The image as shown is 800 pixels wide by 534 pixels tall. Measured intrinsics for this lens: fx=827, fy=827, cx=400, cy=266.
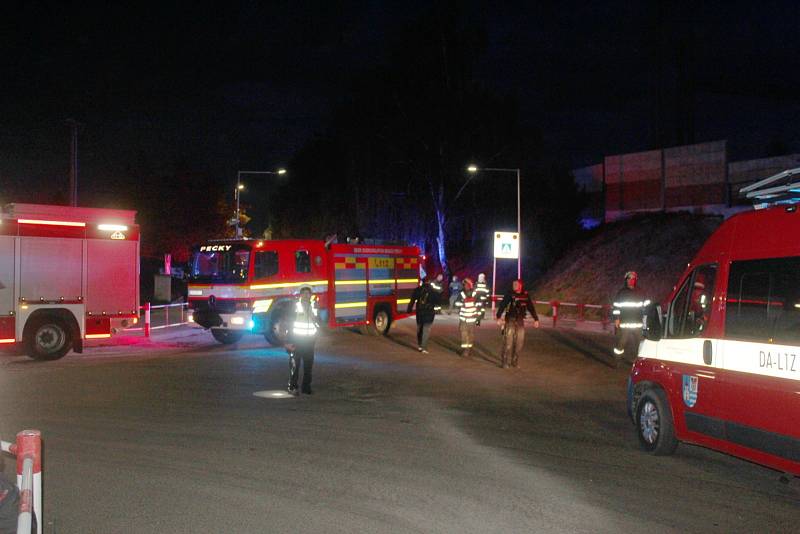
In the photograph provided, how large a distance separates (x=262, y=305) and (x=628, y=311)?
914cm

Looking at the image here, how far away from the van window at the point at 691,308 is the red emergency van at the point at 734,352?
1 centimetres

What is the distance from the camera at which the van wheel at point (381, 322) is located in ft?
80.8

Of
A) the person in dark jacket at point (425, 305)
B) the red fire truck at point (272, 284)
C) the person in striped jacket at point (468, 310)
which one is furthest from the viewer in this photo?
the red fire truck at point (272, 284)

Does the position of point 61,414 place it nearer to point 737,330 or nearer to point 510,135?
point 737,330

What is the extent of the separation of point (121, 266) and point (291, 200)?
45825 mm

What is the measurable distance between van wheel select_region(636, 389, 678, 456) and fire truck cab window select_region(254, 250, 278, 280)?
1297 centimetres

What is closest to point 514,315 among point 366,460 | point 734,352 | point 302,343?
point 302,343

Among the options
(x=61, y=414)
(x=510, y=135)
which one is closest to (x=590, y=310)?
(x=510, y=135)

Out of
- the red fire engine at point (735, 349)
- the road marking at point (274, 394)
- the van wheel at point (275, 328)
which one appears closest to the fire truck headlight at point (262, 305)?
the van wheel at point (275, 328)

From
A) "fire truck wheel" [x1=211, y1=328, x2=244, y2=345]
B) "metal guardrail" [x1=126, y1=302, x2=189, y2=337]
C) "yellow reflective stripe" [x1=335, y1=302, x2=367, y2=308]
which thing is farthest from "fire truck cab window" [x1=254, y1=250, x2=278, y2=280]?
"metal guardrail" [x1=126, y1=302, x2=189, y2=337]

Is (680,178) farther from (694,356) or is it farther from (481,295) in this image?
(694,356)

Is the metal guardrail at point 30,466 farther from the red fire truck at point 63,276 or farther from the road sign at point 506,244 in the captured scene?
the road sign at point 506,244

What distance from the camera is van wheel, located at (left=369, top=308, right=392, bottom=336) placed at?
80.8 feet

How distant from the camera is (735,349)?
7.39 meters
